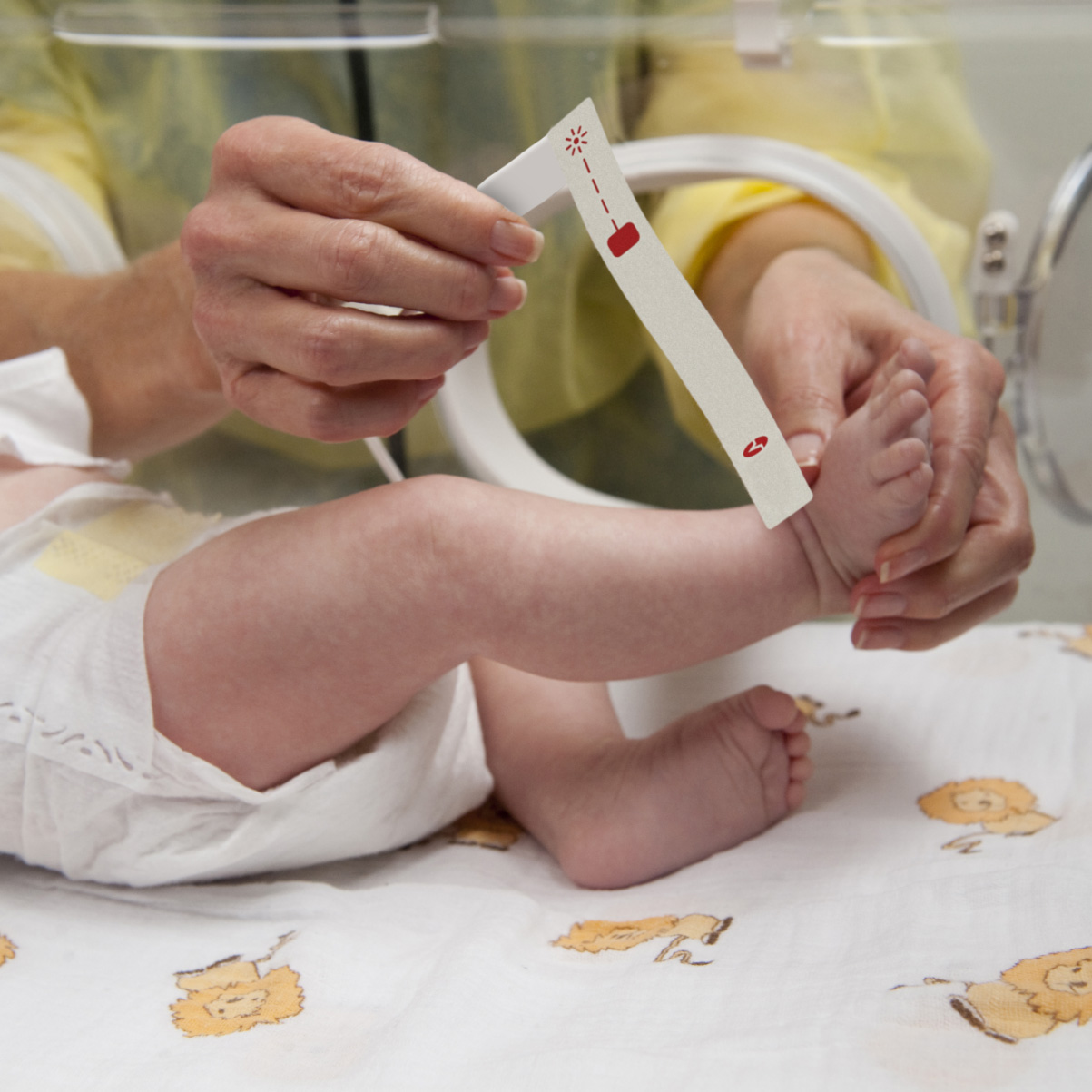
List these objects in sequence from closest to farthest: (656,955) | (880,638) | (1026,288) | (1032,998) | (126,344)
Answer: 1. (1032,998)
2. (656,955)
3. (880,638)
4. (126,344)
5. (1026,288)

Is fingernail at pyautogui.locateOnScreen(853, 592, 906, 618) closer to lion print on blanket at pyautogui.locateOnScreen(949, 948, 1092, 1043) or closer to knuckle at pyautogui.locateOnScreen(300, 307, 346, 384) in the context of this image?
lion print on blanket at pyautogui.locateOnScreen(949, 948, 1092, 1043)

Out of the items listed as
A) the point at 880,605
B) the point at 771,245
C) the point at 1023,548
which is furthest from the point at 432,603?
the point at 771,245

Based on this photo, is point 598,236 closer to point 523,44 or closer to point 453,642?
point 453,642

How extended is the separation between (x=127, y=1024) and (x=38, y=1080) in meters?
0.06

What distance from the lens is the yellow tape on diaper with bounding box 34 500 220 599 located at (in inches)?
26.4

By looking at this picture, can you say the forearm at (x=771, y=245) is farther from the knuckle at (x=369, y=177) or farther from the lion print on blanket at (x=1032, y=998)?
the lion print on blanket at (x=1032, y=998)

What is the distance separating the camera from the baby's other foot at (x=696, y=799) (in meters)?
0.65

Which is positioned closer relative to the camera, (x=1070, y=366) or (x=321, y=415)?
(x=321, y=415)

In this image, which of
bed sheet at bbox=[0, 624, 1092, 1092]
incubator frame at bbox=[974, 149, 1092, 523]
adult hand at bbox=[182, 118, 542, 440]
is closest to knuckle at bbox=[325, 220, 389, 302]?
adult hand at bbox=[182, 118, 542, 440]

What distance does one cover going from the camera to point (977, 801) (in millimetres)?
676

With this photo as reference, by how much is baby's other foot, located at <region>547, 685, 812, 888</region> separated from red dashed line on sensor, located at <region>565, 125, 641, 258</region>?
1.11ft

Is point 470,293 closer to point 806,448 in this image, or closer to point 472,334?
point 472,334

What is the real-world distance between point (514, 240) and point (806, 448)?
0.72ft

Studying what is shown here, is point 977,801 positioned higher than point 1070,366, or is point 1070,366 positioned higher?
point 1070,366
